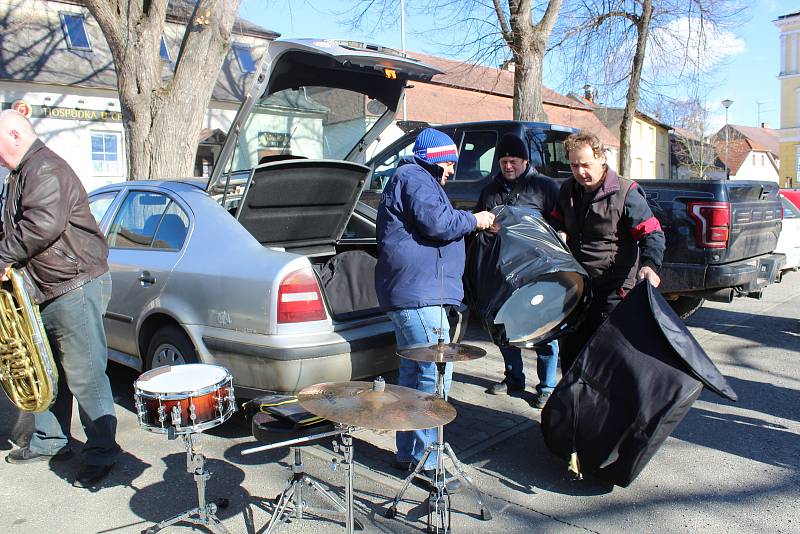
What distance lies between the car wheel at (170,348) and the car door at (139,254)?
0.61 ft

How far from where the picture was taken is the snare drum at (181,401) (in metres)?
2.75

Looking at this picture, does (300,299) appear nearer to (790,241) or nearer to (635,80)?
(790,241)

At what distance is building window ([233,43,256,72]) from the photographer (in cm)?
2691

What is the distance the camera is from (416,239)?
3.52 m

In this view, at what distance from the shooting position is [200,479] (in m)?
2.96

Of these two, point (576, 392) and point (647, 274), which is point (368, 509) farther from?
point (647, 274)

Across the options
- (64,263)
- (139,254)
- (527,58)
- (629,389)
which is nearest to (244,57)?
(527,58)

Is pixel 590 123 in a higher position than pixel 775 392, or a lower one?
higher

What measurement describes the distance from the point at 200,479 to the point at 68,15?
24.2 meters

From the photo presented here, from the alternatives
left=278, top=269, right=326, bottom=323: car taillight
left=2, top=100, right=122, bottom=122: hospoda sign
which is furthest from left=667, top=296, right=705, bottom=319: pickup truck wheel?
left=2, top=100, right=122, bottom=122: hospoda sign

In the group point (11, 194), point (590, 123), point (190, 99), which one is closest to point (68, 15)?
point (190, 99)

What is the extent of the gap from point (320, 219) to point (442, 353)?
7.56 ft

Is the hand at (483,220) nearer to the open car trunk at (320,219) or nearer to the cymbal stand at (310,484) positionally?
the open car trunk at (320,219)

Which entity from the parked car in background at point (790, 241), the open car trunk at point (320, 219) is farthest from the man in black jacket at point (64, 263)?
the parked car in background at point (790, 241)
